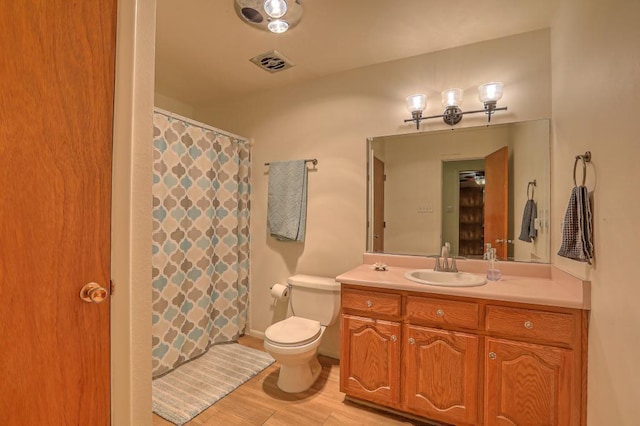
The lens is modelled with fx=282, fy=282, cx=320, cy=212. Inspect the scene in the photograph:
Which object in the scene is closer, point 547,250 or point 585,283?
point 585,283

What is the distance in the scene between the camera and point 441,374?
61.6 inches

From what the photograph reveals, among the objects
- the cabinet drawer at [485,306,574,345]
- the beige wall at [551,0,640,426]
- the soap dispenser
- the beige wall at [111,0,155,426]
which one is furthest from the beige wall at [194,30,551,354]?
the beige wall at [111,0,155,426]

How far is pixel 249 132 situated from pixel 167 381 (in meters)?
2.27

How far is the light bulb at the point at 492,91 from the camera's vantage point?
185cm

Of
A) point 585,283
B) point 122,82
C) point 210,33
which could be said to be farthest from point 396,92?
point 122,82

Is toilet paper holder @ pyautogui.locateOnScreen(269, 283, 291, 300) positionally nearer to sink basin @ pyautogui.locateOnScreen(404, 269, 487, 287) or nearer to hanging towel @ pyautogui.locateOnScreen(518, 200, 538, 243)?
sink basin @ pyautogui.locateOnScreen(404, 269, 487, 287)

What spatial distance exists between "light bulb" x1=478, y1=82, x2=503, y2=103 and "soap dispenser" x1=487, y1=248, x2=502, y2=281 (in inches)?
39.4

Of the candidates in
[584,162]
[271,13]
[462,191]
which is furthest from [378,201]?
[271,13]

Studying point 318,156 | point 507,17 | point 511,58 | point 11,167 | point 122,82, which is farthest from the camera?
point 318,156

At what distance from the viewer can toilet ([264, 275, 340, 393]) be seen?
1879 millimetres

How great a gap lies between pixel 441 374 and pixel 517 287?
638mm

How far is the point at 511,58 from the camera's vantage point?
191cm

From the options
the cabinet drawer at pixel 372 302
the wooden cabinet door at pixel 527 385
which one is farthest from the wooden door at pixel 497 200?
the cabinet drawer at pixel 372 302

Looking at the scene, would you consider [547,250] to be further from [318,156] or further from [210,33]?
[210,33]
